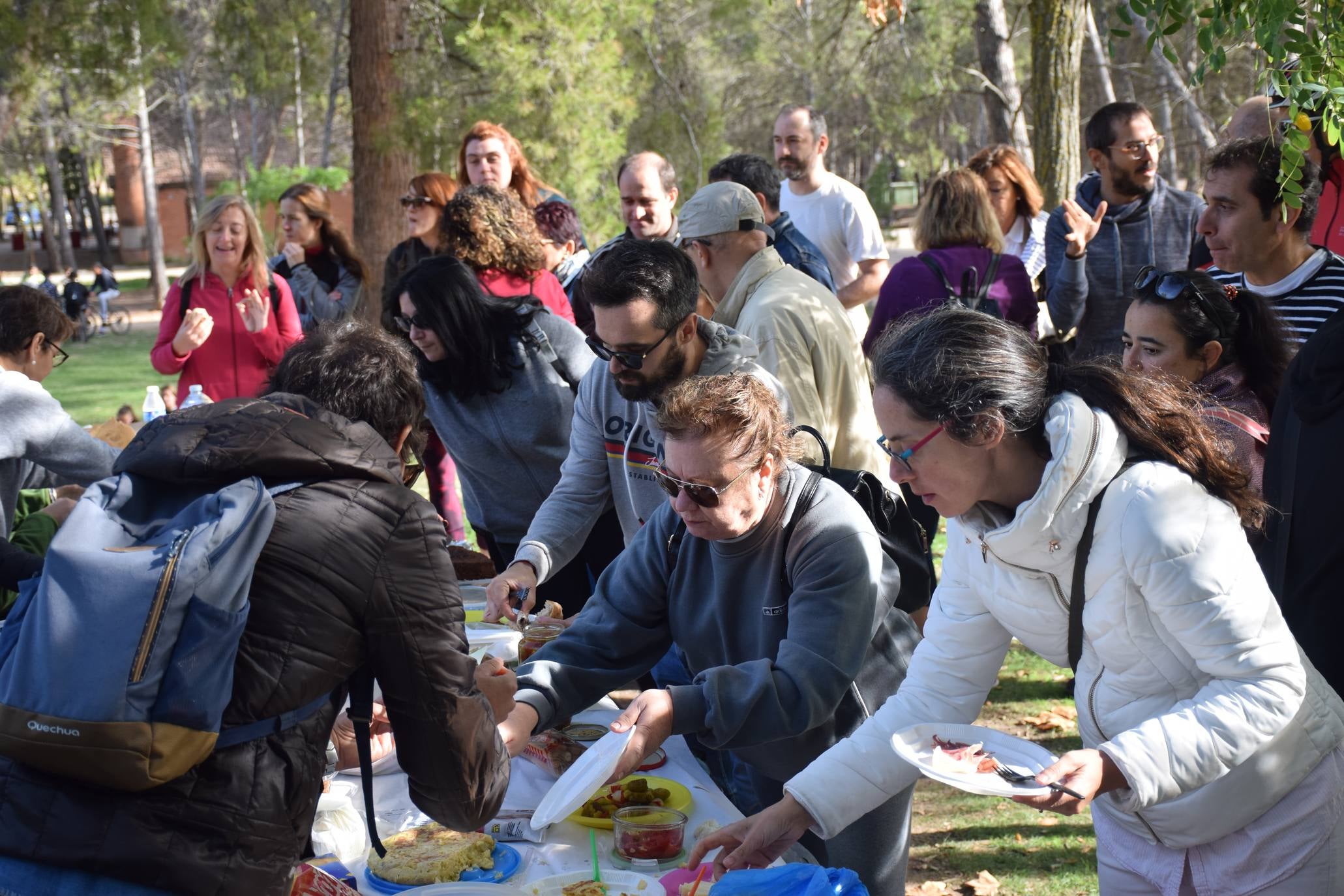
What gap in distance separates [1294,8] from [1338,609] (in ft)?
3.71

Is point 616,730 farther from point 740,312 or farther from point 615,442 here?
point 740,312

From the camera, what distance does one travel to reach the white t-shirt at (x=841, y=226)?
584 cm

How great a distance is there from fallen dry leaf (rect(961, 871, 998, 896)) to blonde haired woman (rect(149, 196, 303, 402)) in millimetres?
3751

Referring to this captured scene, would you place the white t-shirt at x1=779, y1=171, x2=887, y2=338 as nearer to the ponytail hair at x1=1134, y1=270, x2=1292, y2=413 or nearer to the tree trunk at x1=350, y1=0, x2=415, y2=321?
the ponytail hair at x1=1134, y1=270, x2=1292, y2=413

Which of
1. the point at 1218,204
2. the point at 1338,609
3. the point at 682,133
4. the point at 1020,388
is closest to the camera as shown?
the point at 1020,388

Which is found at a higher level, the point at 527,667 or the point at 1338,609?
the point at 1338,609

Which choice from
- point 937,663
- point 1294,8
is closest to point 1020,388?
point 937,663

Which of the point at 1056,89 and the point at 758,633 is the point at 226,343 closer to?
the point at 758,633

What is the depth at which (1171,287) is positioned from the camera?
3078mm

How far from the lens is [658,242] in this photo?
313 cm

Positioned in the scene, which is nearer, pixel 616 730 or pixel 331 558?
pixel 331 558

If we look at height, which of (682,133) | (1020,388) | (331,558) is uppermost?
(1020,388)

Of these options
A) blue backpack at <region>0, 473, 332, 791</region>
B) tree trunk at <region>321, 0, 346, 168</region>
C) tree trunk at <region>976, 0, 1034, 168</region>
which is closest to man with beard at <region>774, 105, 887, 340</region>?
tree trunk at <region>976, 0, 1034, 168</region>

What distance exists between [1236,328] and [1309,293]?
485 mm
